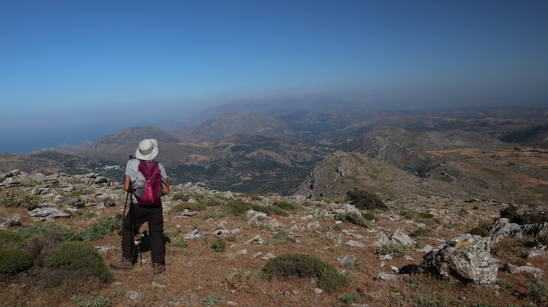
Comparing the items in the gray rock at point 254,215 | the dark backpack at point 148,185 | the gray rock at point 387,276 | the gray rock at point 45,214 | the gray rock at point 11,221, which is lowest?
the gray rock at point 254,215

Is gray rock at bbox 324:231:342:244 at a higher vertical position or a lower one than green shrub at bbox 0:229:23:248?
lower

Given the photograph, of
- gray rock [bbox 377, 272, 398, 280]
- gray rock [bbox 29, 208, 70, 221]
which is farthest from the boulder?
gray rock [bbox 29, 208, 70, 221]

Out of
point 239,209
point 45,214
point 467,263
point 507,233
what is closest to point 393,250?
point 467,263

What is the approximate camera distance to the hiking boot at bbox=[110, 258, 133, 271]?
25.5 feet

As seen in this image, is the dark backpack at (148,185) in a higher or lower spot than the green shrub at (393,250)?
higher

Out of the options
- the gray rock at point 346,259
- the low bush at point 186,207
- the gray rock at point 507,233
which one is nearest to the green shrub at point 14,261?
the gray rock at point 346,259

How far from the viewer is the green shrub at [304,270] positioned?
7.39 meters

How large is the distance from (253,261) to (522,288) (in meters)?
8.03

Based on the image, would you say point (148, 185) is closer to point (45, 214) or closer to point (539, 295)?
point (45, 214)

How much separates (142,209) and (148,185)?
835mm

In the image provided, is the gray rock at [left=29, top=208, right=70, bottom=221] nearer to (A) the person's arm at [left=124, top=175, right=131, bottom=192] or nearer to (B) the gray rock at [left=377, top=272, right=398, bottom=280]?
(A) the person's arm at [left=124, top=175, right=131, bottom=192]

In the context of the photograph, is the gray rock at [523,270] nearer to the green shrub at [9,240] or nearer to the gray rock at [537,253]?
the gray rock at [537,253]

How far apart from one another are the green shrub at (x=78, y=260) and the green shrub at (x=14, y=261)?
0.46 metres

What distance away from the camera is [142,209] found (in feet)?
25.0
